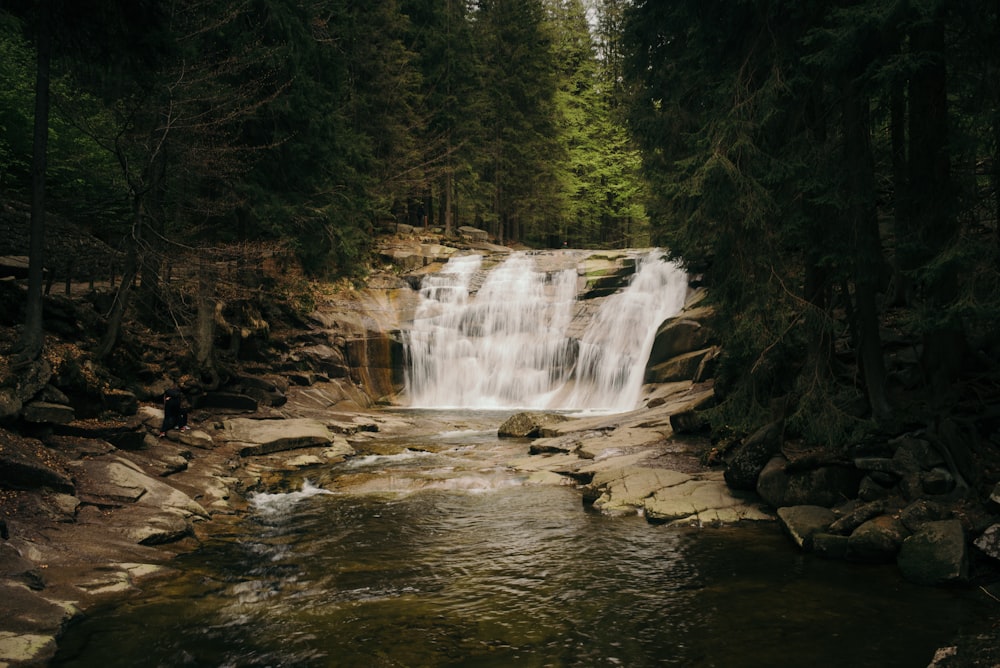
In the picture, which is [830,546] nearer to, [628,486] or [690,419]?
[628,486]

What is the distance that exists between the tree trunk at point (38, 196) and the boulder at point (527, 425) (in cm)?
1030

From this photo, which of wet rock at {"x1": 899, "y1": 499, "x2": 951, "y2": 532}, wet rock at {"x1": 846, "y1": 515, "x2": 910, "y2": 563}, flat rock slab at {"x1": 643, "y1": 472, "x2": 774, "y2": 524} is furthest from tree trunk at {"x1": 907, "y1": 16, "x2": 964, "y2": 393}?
flat rock slab at {"x1": 643, "y1": 472, "x2": 774, "y2": 524}

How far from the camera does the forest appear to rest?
8.34 m

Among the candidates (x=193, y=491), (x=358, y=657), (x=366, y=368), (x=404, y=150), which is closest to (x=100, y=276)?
(x=366, y=368)

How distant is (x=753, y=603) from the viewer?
278 inches

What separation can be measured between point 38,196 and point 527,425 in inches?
448

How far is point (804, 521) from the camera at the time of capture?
889cm

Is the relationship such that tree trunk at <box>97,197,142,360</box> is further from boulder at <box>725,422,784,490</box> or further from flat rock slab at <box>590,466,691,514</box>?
boulder at <box>725,422,784,490</box>

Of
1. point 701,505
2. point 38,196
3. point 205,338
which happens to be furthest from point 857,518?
point 205,338

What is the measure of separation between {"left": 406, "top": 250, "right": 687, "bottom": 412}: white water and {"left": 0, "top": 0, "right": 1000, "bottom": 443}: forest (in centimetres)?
555

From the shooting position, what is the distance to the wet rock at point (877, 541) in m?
7.87

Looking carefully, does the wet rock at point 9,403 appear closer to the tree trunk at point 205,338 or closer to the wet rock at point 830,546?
the tree trunk at point 205,338

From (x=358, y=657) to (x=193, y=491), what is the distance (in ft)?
21.2

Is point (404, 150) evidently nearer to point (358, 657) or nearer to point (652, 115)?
point (652, 115)
